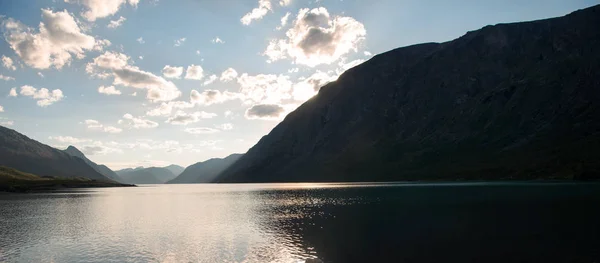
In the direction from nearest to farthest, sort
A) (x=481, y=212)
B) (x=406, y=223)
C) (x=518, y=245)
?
(x=518, y=245), (x=406, y=223), (x=481, y=212)

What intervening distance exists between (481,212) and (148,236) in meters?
57.8

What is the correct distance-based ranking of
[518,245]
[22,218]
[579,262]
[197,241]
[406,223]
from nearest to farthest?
[579,262]
[518,245]
[197,241]
[406,223]
[22,218]

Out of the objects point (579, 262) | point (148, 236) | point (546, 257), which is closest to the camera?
point (579, 262)

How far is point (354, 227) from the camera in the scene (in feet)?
197

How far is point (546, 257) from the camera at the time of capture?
3659cm

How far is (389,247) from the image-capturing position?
44.2 m

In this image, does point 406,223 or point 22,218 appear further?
point 22,218

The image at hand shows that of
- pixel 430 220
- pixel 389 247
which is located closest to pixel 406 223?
pixel 430 220

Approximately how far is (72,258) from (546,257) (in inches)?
1936

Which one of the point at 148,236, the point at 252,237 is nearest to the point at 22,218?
the point at 148,236

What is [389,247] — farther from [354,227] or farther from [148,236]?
[148,236]

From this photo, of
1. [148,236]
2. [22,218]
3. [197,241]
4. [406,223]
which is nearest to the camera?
[197,241]

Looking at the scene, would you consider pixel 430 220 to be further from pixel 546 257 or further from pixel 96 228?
pixel 96 228

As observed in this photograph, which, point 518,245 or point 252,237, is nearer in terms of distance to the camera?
point 518,245
